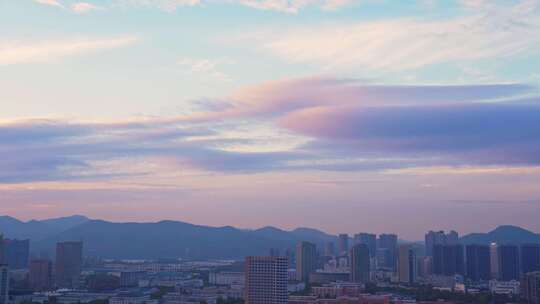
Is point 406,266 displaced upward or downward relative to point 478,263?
downward

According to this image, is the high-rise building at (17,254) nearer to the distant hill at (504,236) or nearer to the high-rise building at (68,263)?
the high-rise building at (68,263)

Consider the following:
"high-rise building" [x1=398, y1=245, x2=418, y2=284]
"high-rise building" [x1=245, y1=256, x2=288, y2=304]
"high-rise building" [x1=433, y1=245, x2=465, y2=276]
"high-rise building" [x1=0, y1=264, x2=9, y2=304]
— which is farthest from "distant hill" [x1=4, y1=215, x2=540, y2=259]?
"high-rise building" [x1=245, y1=256, x2=288, y2=304]

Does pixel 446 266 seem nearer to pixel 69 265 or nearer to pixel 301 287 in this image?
pixel 301 287

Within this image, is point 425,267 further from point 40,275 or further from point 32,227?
point 32,227

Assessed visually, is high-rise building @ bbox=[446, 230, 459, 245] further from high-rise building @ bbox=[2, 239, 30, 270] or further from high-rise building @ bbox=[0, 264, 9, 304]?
high-rise building @ bbox=[0, 264, 9, 304]

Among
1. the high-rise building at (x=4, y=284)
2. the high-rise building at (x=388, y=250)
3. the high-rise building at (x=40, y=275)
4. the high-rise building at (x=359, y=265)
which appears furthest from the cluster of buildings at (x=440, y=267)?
the high-rise building at (x=4, y=284)

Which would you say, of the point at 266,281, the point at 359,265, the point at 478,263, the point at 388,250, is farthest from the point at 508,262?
the point at 266,281
